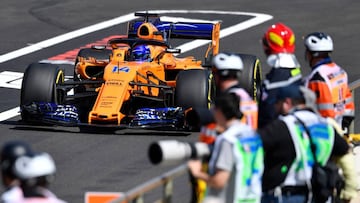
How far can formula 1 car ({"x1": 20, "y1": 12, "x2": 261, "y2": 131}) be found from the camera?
19422mm

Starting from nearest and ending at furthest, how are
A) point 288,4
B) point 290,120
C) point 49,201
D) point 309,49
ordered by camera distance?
point 49,201 < point 290,120 < point 309,49 < point 288,4

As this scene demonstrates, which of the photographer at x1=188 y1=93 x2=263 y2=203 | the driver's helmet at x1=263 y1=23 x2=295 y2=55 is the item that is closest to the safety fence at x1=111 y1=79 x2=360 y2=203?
the photographer at x1=188 y1=93 x2=263 y2=203

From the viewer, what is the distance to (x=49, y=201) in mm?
8656

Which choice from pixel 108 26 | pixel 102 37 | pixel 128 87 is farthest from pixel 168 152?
pixel 108 26

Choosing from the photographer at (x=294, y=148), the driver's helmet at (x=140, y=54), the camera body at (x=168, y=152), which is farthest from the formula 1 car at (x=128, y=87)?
the camera body at (x=168, y=152)

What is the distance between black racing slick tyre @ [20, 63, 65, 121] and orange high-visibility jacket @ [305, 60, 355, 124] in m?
8.29

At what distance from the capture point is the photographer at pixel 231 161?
31.4 feet

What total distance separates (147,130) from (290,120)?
9.62 metres

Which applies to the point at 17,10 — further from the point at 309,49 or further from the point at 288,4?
the point at 309,49

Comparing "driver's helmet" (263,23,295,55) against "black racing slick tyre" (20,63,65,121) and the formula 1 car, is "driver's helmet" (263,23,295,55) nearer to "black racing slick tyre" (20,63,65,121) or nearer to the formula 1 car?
the formula 1 car

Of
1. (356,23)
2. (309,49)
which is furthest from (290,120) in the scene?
(356,23)

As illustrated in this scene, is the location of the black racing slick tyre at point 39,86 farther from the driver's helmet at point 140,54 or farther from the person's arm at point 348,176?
the person's arm at point 348,176

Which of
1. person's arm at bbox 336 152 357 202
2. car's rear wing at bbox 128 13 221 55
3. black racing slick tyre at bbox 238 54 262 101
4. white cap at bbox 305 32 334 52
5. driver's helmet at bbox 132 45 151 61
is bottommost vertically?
person's arm at bbox 336 152 357 202

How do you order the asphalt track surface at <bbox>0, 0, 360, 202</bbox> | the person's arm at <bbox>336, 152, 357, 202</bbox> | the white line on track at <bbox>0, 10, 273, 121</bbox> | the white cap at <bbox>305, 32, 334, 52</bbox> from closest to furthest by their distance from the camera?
1. the person's arm at <bbox>336, 152, 357, 202</bbox>
2. the white cap at <bbox>305, 32, 334, 52</bbox>
3. the asphalt track surface at <bbox>0, 0, 360, 202</bbox>
4. the white line on track at <bbox>0, 10, 273, 121</bbox>
